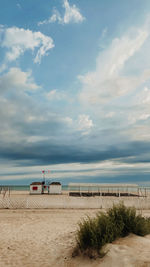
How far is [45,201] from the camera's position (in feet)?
60.5

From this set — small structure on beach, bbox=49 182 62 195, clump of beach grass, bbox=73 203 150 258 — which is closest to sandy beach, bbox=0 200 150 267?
clump of beach grass, bbox=73 203 150 258

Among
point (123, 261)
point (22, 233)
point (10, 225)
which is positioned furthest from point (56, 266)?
point (10, 225)

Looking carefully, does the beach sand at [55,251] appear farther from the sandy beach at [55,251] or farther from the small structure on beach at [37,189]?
the small structure on beach at [37,189]

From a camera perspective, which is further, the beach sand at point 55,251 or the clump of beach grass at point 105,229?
the clump of beach grass at point 105,229

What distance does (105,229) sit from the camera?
A: 574 centimetres

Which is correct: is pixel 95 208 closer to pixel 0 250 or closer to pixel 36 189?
pixel 0 250

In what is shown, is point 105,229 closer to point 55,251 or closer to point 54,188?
point 55,251

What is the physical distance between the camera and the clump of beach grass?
5238mm

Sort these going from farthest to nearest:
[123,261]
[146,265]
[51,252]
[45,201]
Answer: [45,201], [51,252], [123,261], [146,265]

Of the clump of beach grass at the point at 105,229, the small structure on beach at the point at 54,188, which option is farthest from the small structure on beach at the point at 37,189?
the clump of beach grass at the point at 105,229

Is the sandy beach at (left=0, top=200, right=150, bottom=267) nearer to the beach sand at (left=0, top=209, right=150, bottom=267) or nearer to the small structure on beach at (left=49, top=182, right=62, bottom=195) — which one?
the beach sand at (left=0, top=209, right=150, bottom=267)

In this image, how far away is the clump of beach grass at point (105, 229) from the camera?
524 centimetres

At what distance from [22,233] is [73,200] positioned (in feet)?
33.2

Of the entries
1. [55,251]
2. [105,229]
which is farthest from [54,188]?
[105,229]
